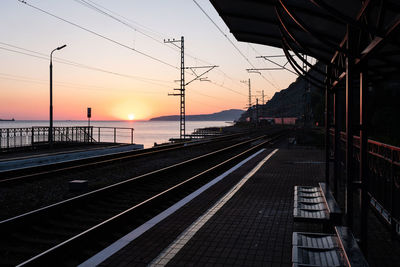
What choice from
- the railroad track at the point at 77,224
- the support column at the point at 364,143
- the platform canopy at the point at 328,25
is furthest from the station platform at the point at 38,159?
the support column at the point at 364,143

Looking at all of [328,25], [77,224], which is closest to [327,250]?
Answer: [328,25]

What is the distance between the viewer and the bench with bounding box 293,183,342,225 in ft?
17.5

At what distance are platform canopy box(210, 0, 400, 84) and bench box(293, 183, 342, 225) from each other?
2.24 metres

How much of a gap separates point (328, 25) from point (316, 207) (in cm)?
311

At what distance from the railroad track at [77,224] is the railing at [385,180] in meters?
4.76

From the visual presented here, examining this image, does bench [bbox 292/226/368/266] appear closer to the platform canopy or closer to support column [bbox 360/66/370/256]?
support column [bbox 360/66/370/256]

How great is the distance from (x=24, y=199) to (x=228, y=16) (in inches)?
284

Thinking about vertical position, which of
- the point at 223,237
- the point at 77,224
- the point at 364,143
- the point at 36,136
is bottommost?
the point at 77,224

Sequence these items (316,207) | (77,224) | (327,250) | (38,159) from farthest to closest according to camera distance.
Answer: (38,159) < (77,224) < (316,207) < (327,250)

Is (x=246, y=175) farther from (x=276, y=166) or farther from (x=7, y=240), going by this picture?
(x=7, y=240)

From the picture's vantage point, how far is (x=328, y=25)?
5.50 m

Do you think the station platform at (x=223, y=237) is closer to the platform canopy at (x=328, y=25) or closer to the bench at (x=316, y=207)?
the bench at (x=316, y=207)

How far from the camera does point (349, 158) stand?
459 cm

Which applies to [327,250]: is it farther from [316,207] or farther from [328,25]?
[328,25]
